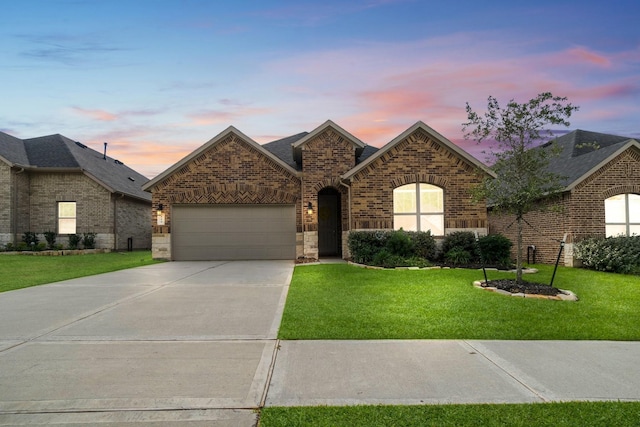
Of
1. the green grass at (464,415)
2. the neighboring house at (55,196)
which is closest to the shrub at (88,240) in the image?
the neighboring house at (55,196)

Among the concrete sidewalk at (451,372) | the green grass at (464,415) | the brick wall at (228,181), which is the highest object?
the brick wall at (228,181)

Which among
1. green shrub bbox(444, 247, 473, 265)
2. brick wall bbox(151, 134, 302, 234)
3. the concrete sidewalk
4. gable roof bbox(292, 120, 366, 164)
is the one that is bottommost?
the concrete sidewalk

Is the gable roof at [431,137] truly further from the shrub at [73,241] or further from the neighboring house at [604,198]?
the shrub at [73,241]

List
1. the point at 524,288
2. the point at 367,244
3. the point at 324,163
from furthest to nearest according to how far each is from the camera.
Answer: the point at 324,163 → the point at 367,244 → the point at 524,288

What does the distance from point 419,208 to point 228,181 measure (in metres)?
8.60

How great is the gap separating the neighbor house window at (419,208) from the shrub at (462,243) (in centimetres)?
98

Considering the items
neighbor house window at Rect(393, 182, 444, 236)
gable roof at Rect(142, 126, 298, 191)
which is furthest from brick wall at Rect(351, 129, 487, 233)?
gable roof at Rect(142, 126, 298, 191)

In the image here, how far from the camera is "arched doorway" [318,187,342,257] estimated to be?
21.1m

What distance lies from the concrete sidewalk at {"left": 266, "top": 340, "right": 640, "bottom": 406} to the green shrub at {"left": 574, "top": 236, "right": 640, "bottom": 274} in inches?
402

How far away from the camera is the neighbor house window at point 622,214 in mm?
Answer: 16062

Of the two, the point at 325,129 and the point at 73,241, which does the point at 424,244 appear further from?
the point at 73,241

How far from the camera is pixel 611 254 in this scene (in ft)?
45.9

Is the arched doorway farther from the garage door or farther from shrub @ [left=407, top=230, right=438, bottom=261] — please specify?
shrub @ [left=407, top=230, right=438, bottom=261]

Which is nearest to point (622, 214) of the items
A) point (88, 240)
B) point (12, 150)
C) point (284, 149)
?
point (284, 149)
